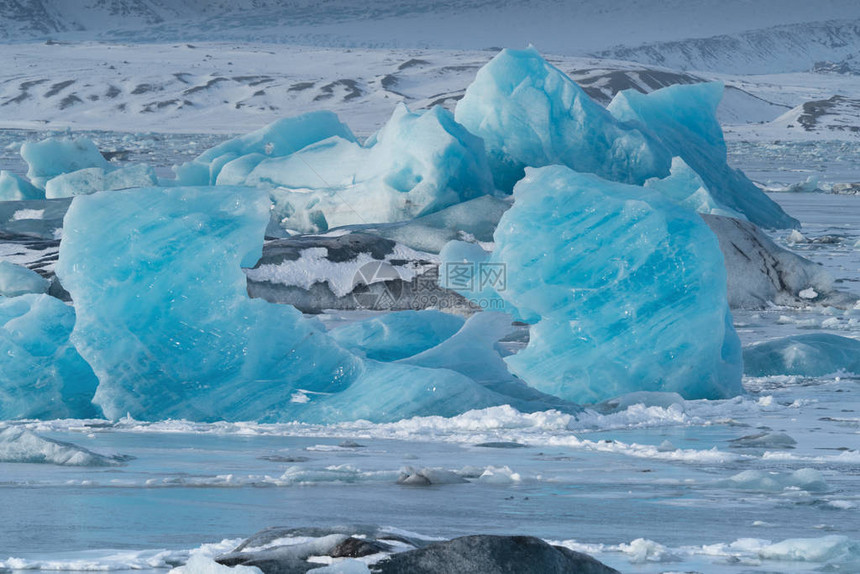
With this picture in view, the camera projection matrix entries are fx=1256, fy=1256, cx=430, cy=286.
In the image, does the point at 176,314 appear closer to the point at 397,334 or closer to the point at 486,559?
the point at 397,334

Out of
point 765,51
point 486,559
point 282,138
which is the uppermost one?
point 486,559

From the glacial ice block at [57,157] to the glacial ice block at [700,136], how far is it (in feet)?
21.6

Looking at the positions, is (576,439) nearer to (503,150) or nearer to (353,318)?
(353,318)

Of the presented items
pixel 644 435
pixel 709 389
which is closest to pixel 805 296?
pixel 709 389

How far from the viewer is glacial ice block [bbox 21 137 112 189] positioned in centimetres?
1555

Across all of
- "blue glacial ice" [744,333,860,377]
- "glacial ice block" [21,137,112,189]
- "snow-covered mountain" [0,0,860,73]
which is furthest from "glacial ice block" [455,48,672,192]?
"snow-covered mountain" [0,0,860,73]

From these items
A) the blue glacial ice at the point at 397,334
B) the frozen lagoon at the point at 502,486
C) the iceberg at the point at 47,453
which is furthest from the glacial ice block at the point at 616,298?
the iceberg at the point at 47,453

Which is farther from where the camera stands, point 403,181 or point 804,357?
point 403,181

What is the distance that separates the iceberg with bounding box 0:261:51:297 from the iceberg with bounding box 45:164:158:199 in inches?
190

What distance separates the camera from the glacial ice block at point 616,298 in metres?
5.97

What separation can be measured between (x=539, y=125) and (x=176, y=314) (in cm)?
725

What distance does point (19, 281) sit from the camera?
8555mm

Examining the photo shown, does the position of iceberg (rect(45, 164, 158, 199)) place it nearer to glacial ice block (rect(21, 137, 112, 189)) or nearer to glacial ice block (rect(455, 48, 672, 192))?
glacial ice block (rect(21, 137, 112, 189))

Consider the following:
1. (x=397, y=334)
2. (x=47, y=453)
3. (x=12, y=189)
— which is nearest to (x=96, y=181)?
(x=12, y=189)
